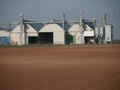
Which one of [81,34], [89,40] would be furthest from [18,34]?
[89,40]

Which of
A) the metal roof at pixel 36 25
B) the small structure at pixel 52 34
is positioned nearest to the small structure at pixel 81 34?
the small structure at pixel 52 34

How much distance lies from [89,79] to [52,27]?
43276 mm

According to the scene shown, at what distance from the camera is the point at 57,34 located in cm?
5031

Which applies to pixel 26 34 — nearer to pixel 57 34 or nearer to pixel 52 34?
pixel 52 34

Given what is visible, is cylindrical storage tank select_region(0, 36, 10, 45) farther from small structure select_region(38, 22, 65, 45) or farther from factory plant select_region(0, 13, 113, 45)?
small structure select_region(38, 22, 65, 45)

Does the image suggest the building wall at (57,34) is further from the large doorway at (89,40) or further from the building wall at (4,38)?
the building wall at (4,38)

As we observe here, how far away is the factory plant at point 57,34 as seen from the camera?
50.4 metres

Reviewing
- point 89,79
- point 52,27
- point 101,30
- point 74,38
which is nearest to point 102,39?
point 101,30

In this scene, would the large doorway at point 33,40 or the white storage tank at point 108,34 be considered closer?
the white storage tank at point 108,34

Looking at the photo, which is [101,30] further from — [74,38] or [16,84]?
[16,84]

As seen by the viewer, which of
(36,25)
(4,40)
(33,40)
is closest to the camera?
(33,40)

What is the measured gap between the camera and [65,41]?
2004 inches

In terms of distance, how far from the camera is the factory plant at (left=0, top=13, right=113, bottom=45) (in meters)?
50.4

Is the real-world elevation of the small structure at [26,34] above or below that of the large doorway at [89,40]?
above
